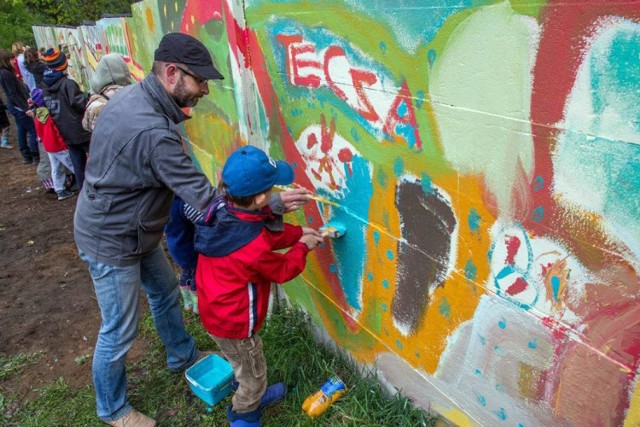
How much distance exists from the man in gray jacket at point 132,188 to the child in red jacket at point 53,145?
403cm

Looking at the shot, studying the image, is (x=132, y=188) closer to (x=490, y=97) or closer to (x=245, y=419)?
(x=245, y=419)

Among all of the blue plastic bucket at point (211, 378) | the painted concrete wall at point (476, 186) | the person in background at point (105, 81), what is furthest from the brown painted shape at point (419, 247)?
the person in background at point (105, 81)

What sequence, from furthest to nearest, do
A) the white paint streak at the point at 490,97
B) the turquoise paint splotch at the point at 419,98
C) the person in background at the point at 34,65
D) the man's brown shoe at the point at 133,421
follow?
the person in background at the point at 34,65 → the man's brown shoe at the point at 133,421 → the turquoise paint splotch at the point at 419,98 → the white paint streak at the point at 490,97

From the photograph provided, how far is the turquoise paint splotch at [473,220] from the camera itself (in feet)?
5.62

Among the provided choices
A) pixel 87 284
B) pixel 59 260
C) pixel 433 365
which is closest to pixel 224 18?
pixel 433 365

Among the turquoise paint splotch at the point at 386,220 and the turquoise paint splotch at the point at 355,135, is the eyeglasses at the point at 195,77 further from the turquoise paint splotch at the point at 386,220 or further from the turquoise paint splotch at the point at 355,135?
the turquoise paint splotch at the point at 386,220

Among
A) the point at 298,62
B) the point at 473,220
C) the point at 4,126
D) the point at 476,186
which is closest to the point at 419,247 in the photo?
the point at 473,220

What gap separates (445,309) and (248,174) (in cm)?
102

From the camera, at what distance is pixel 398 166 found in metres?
2.00

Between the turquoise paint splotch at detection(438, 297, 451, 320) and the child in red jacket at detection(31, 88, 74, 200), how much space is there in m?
5.41

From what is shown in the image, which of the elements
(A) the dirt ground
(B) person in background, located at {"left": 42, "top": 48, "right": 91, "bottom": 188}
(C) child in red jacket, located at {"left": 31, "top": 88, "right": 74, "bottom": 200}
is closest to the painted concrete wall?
(A) the dirt ground

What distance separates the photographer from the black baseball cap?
2.12m

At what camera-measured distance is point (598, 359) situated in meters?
→ 1.44

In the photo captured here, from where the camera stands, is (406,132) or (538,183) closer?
(538,183)
